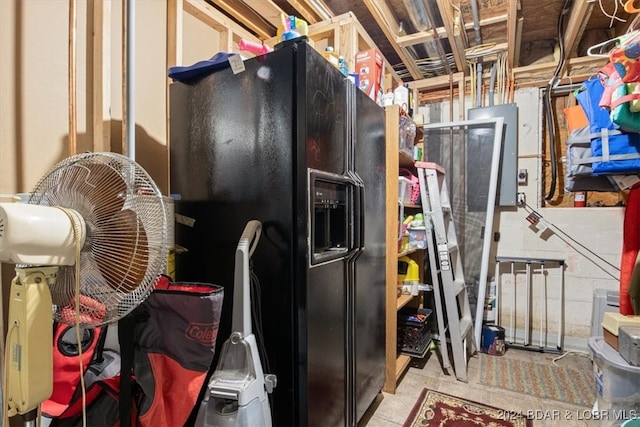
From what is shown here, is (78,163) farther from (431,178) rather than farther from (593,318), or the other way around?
(593,318)

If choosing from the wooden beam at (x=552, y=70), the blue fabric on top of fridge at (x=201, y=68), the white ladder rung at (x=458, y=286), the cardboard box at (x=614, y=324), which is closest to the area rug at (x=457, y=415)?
the cardboard box at (x=614, y=324)

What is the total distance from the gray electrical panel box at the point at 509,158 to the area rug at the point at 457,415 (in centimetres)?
188

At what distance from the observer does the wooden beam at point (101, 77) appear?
4.55 ft

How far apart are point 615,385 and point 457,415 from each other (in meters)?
0.82

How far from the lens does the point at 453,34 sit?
2553 mm

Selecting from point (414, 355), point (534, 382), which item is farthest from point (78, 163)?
point (534, 382)

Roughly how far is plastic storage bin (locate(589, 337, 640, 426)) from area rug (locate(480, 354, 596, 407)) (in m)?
0.45

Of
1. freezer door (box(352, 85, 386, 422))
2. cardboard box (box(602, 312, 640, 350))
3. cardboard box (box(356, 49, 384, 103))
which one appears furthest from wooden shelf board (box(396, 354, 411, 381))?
cardboard box (box(356, 49, 384, 103))

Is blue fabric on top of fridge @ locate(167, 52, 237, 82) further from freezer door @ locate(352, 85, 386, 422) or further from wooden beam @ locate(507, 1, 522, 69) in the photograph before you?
wooden beam @ locate(507, 1, 522, 69)

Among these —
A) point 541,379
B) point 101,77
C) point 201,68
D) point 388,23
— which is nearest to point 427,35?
point 388,23

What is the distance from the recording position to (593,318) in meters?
2.64

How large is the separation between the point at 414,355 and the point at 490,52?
2832 mm

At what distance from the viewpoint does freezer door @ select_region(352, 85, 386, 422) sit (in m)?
1.67

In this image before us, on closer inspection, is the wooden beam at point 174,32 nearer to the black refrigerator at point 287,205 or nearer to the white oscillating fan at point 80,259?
the black refrigerator at point 287,205
